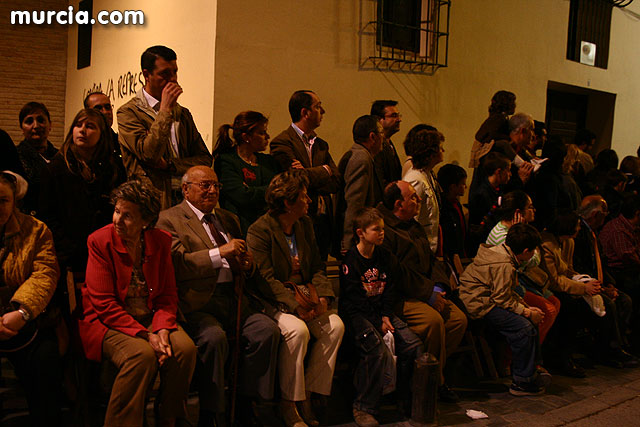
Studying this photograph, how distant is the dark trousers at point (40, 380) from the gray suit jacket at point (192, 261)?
0.77m

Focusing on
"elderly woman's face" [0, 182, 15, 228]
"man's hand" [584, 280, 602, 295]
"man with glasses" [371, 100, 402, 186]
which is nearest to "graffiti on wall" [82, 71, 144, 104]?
"man with glasses" [371, 100, 402, 186]

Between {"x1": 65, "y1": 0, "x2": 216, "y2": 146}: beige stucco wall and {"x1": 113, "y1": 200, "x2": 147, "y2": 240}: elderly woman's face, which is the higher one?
{"x1": 65, "y1": 0, "x2": 216, "y2": 146}: beige stucco wall

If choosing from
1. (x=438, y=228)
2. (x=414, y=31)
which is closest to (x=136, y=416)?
(x=438, y=228)

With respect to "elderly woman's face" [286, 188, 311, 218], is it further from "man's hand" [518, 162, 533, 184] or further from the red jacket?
"man's hand" [518, 162, 533, 184]

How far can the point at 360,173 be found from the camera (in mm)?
4867

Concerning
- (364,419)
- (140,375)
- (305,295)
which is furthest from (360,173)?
(140,375)

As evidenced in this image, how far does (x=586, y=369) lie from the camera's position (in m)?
5.47

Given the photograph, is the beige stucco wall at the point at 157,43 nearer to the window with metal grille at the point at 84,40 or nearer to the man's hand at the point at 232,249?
the window with metal grille at the point at 84,40

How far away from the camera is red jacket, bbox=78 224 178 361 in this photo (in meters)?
3.25

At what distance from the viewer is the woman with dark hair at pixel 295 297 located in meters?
3.72

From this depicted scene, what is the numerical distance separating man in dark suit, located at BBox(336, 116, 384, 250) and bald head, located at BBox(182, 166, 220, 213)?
1341 millimetres

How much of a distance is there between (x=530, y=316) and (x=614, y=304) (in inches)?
56.2

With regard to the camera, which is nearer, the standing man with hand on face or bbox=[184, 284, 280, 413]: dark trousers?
bbox=[184, 284, 280, 413]: dark trousers

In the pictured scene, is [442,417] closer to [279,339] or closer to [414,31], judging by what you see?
[279,339]
